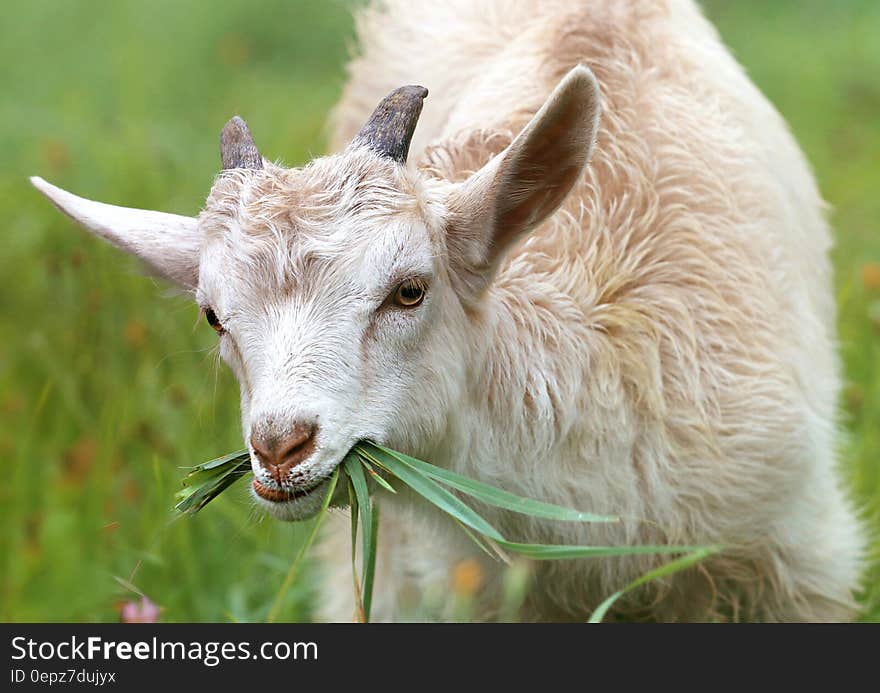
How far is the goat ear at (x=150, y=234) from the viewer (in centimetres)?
387

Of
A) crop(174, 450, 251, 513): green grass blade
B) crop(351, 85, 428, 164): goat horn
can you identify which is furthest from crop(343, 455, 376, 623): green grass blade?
crop(351, 85, 428, 164): goat horn

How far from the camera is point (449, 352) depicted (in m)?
3.58

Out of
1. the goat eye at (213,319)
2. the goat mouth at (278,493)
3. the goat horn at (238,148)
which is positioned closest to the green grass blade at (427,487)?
the goat mouth at (278,493)

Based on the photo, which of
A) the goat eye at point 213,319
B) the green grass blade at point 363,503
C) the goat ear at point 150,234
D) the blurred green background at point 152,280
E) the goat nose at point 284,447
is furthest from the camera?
the blurred green background at point 152,280

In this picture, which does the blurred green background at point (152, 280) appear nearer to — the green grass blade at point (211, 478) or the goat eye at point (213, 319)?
the green grass blade at point (211, 478)

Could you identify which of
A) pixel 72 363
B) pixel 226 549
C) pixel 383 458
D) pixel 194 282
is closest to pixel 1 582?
pixel 226 549

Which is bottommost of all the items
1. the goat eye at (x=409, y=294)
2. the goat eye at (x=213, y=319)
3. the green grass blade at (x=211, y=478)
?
the green grass blade at (x=211, y=478)

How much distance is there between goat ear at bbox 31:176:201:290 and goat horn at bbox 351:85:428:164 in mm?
605

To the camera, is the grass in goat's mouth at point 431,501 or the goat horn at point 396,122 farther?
the goat horn at point 396,122

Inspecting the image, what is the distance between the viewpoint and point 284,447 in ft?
10.3

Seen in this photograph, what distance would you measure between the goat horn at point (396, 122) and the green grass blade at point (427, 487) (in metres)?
0.78

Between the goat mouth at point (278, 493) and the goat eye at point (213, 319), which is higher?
the goat eye at point (213, 319)

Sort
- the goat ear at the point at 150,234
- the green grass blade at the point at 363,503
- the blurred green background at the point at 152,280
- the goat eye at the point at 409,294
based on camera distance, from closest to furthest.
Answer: the green grass blade at the point at 363,503 < the goat eye at the point at 409,294 < the goat ear at the point at 150,234 < the blurred green background at the point at 152,280

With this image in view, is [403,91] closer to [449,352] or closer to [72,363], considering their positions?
[449,352]
